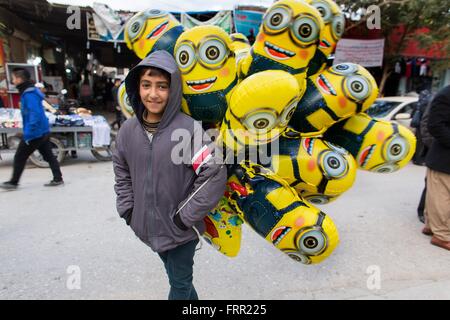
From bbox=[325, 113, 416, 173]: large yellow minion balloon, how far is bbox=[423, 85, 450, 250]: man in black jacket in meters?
1.17

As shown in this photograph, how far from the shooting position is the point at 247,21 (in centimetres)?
725

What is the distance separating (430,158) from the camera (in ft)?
9.66

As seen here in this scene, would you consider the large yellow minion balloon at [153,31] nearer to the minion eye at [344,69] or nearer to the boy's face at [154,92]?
the boy's face at [154,92]

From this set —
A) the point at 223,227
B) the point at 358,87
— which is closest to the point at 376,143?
the point at 358,87

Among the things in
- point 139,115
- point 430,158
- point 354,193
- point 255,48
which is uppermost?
point 255,48

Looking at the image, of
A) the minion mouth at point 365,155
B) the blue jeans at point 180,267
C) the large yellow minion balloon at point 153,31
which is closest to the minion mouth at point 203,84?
the large yellow minion balloon at point 153,31

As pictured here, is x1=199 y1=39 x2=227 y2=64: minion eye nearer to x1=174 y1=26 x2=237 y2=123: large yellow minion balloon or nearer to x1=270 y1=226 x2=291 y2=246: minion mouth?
x1=174 y1=26 x2=237 y2=123: large yellow minion balloon

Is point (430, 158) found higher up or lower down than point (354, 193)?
higher up

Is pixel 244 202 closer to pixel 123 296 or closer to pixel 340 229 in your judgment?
pixel 123 296

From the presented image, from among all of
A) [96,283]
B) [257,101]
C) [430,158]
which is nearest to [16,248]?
[96,283]

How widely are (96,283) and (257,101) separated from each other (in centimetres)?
179

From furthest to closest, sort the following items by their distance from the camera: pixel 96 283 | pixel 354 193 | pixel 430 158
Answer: pixel 354 193 < pixel 430 158 < pixel 96 283

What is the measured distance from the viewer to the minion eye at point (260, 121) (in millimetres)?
1347

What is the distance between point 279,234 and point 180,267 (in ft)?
1.65
